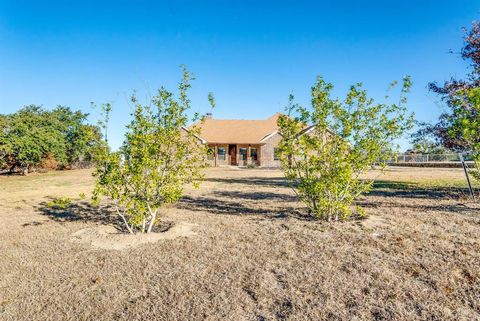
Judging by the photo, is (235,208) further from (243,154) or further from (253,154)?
(243,154)

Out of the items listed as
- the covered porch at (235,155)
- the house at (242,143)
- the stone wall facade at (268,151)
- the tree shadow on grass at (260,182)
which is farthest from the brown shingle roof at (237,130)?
the tree shadow on grass at (260,182)

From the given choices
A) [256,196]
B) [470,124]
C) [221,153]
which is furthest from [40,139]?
[470,124]

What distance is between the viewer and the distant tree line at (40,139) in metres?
25.1

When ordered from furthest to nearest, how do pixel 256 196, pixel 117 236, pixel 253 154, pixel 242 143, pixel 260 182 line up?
pixel 253 154 < pixel 242 143 < pixel 260 182 < pixel 256 196 < pixel 117 236

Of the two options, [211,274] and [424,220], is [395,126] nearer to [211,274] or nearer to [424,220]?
[424,220]

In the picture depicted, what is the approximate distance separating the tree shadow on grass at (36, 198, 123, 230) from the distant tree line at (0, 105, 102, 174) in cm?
957

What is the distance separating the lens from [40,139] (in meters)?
26.9

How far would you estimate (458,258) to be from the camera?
5285mm

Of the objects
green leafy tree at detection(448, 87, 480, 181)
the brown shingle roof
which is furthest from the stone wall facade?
green leafy tree at detection(448, 87, 480, 181)

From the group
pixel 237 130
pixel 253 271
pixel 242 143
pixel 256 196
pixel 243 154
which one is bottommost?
pixel 253 271

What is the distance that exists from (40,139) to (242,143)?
20.0 metres

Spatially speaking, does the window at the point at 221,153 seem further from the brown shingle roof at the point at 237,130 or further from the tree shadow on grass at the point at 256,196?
the tree shadow on grass at the point at 256,196

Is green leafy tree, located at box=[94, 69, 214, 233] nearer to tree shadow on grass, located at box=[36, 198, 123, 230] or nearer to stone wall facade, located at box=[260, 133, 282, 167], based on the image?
tree shadow on grass, located at box=[36, 198, 123, 230]

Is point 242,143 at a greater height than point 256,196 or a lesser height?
greater
